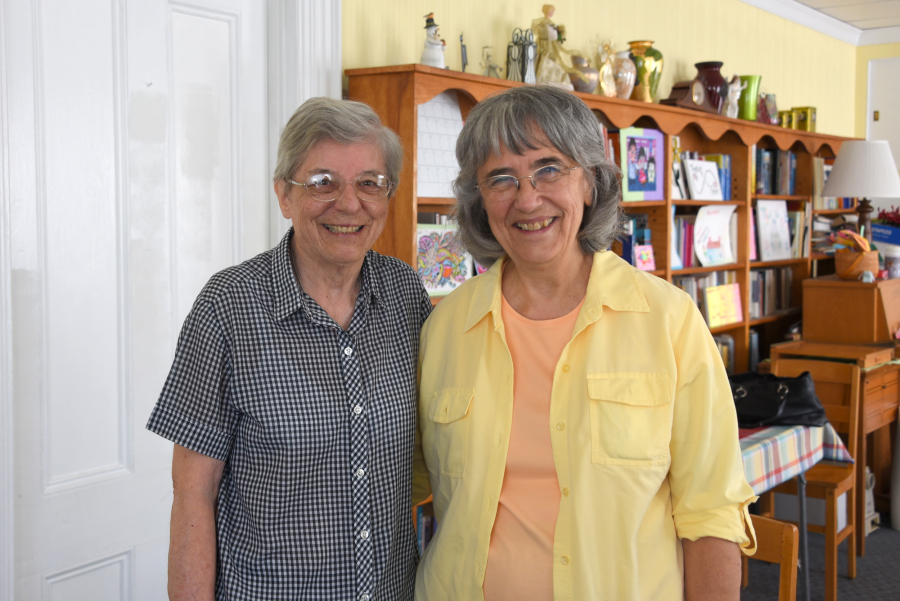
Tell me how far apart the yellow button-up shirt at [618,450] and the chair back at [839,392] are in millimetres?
2646

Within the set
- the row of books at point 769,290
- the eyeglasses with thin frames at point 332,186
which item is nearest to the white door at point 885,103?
the row of books at point 769,290

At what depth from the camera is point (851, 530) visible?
144 inches

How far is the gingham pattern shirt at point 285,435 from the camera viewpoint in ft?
4.58

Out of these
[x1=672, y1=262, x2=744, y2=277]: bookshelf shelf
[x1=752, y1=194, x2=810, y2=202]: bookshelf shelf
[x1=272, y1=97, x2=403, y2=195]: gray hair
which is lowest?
[x1=672, y1=262, x2=744, y2=277]: bookshelf shelf

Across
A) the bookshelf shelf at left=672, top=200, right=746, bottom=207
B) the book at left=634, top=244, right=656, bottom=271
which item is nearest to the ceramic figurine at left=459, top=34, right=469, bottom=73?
the book at left=634, top=244, right=656, bottom=271

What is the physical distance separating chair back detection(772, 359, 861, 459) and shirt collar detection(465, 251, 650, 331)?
8.65 feet

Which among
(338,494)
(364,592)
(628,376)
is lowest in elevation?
(364,592)

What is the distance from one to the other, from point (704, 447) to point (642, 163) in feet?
9.08

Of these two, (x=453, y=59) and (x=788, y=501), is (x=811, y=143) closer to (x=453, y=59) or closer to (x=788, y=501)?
(x=788, y=501)

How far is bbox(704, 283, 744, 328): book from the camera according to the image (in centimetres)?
447

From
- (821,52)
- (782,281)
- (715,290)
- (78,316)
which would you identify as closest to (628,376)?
(78,316)

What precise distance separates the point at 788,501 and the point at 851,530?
342 mm

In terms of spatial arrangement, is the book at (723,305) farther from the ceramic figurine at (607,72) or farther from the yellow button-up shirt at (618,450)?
the yellow button-up shirt at (618,450)

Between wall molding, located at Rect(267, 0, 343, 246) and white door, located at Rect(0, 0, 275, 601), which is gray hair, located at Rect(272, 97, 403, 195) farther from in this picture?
wall molding, located at Rect(267, 0, 343, 246)
